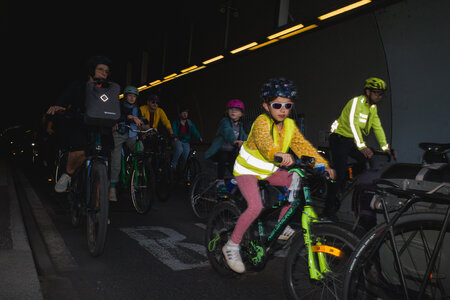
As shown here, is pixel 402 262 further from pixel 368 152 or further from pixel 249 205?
pixel 368 152

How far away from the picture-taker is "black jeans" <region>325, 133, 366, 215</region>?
17.6 ft

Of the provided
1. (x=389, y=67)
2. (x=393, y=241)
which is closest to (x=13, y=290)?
(x=393, y=241)

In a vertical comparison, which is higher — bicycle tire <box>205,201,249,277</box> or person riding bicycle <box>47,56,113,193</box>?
person riding bicycle <box>47,56,113,193</box>

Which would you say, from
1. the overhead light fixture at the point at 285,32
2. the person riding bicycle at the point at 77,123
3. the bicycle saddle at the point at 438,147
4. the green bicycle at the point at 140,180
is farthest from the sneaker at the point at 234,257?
the overhead light fixture at the point at 285,32

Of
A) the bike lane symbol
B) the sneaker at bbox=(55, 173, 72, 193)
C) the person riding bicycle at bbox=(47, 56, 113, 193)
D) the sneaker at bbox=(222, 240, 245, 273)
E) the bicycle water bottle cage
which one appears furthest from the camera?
the sneaker at bbox=(55, 173, 72, 193)

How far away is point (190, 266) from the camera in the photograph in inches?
143

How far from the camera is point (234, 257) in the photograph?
10.0ft

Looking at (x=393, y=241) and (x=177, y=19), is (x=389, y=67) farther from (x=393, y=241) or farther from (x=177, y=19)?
(x=177, y=19)

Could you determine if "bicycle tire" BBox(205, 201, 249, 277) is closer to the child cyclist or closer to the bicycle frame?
the child cyclist

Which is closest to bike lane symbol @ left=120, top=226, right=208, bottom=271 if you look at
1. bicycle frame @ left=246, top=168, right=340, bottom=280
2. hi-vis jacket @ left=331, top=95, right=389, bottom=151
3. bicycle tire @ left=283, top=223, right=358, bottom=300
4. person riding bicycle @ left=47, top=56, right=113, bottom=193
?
person riding bicycle @ left=47, top=56, right=113, bottom=193

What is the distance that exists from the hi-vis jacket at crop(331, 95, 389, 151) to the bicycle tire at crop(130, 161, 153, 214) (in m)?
3.02

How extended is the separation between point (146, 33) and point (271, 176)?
16.0 m

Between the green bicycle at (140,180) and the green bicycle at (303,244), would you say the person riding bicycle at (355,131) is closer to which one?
the green bicycle at (303,244)

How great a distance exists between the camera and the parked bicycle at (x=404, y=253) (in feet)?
6.06
